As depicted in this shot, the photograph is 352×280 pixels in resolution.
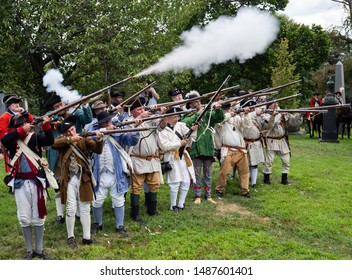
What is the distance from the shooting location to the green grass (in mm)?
6660

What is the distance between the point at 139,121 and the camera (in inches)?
281

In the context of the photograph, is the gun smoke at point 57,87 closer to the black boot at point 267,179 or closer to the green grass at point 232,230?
the green grass at point 232,230

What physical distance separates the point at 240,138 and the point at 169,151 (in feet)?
7.39

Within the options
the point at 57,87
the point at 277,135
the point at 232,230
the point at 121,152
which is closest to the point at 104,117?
the point at 121,152

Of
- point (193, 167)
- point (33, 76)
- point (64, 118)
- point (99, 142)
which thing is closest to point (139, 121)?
point (99, 142)

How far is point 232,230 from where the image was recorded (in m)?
7.78

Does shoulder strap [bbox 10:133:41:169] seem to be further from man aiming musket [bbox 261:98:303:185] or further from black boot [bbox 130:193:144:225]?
man aiming musket [bbox 261:98:303:185]

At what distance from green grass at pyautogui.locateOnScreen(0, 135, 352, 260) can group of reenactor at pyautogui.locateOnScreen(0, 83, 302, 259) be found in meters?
0.32

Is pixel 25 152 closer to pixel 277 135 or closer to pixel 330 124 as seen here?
pixel 277 135

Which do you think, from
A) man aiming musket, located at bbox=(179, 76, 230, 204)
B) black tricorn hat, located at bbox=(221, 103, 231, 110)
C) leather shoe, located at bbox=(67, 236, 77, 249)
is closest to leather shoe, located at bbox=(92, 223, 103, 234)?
leather shoe, located at bbox=(67, 236, 77, 249)

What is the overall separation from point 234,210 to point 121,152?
2.95 metres

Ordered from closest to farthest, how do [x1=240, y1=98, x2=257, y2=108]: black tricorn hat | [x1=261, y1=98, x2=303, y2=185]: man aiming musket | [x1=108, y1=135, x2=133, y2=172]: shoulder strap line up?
[x1=108, y1=135, x2=133, y2=172]: shoulder strap, [x1=240, y1=98, x2=257, y2=108]: black tricorn hat, [x1=261, y1=98, x2=303, y2=185]: man aiming musket

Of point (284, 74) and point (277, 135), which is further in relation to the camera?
point (284, 74)

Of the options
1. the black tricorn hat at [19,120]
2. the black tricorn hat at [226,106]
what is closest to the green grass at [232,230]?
the black tricorn hat at [19,120]
